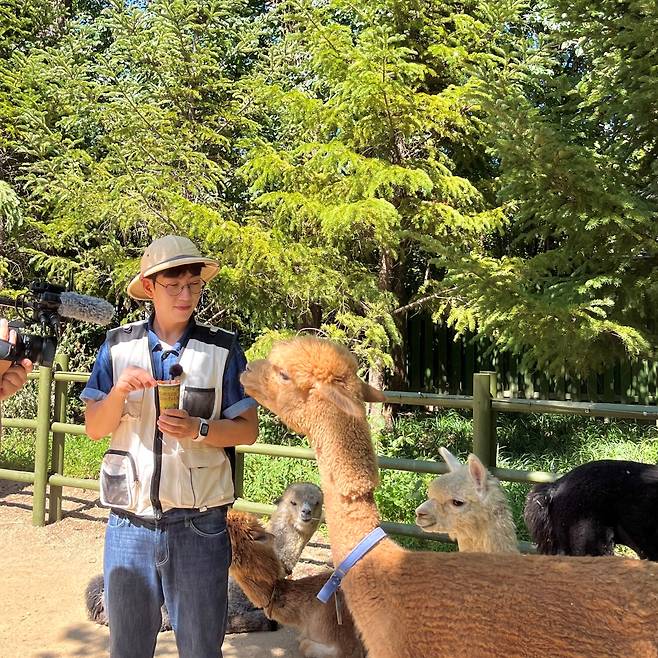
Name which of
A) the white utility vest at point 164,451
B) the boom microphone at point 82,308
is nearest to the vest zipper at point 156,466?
the white utility vest at point 164,451

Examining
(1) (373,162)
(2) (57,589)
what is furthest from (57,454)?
(1) (373,162)

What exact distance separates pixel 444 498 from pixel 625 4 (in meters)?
5.37

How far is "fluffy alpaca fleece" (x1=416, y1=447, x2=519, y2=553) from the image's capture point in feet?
10.7

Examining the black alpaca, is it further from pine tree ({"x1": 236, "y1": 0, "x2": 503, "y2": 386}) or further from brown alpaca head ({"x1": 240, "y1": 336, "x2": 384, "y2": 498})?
pine tree ({"x1": 236, "y1": 0, "x2": 503, "y2": 386})

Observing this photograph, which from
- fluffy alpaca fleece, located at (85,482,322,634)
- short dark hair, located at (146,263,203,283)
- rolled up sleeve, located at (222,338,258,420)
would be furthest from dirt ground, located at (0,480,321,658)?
short dark hair, located at (146,263,203,283)

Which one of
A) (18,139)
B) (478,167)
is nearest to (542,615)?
(478,167)

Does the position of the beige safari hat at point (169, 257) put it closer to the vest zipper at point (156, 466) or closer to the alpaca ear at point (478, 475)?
the vest zipper at point (156, 466)

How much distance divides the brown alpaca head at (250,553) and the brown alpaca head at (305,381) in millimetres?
1346

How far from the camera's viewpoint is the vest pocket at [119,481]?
2375 mm

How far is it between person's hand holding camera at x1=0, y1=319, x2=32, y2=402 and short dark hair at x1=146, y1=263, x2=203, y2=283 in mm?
519

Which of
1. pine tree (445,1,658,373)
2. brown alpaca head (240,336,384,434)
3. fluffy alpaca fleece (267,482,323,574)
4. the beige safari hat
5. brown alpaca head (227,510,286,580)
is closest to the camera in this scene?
brown alpaca head (240,336,384,434)

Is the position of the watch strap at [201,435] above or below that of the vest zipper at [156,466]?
above

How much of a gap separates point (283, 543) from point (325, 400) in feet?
8.35

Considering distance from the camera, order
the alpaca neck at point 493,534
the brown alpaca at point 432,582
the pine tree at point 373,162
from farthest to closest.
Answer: the pine tree at point 373,162 < the alpaca neck at point 493,534 < the brown alpaca at point 432,582
